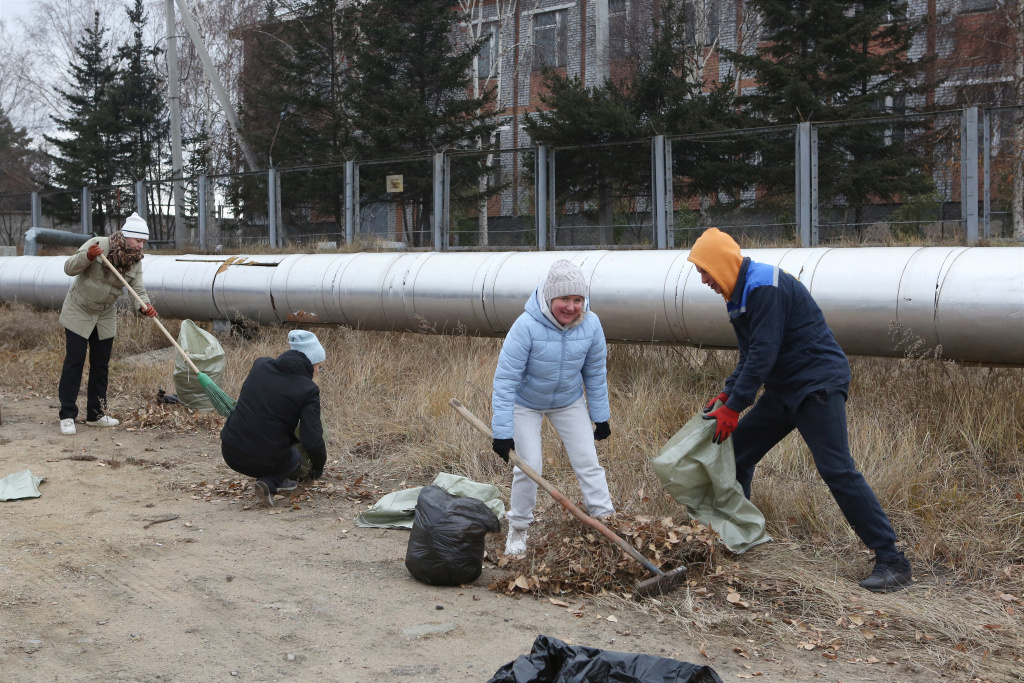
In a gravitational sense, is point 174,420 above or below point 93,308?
below

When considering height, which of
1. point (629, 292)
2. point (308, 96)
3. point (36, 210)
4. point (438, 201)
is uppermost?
point (308, 96)

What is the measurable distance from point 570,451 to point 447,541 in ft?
2.71

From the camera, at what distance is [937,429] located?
6.19m

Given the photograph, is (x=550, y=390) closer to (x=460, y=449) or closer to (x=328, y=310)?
(x=460, y=449)

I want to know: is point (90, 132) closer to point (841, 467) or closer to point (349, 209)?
point (349, 209)

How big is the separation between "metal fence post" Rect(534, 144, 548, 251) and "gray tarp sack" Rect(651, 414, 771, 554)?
321 inches

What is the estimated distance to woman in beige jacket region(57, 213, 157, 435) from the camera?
7898 mm

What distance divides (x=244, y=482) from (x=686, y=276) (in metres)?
3.94

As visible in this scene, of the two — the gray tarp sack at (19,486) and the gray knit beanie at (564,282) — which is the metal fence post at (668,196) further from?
the gray tarp sack at (19,486)

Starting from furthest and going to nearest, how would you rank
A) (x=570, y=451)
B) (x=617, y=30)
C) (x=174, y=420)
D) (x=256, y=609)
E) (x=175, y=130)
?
1. (x=617, y=30)
2. (x=175, y=130)
3. (x=174, y=420)
4. (x=570, y=451)
5. (x=256, y=609)

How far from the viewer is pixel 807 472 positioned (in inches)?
226

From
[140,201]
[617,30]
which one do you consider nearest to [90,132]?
[140,201]

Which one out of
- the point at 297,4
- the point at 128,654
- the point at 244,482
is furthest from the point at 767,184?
the point at 297,4

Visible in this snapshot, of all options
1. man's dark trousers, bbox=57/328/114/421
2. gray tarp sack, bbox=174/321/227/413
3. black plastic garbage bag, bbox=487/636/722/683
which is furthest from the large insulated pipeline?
black plastic garbage bag, bbox=487/636/722/683
